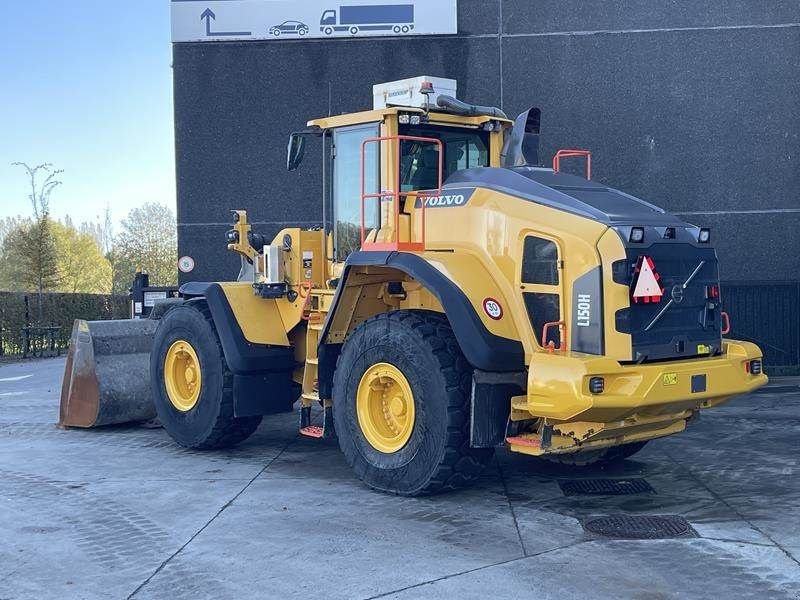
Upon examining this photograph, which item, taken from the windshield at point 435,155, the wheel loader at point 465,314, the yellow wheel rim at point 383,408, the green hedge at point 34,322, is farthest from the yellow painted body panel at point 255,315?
the green hedge at point 34,322

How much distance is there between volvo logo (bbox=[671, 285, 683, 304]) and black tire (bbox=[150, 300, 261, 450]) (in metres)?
4.05

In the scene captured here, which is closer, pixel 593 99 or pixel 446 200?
pixel 446 200

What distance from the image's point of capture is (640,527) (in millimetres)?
6020

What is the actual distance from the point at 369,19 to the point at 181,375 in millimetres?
8278

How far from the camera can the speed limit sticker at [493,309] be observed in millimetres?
6531

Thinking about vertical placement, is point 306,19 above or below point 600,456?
above

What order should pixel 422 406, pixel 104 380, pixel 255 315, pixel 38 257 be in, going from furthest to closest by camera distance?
pixel 38 257, pixel 104 380, pixel 255 315, pixel 422 406

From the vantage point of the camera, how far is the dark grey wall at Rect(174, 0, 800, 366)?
15.0 metres

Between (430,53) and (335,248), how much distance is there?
26.1 ft

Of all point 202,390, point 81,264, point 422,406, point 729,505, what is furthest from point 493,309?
point 81,264

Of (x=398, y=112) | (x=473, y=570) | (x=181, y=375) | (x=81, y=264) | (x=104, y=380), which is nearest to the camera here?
(x=473, y=570)

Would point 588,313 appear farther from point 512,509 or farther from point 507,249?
point 512,509

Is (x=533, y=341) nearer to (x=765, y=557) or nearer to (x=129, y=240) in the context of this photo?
(x=765, y=557)

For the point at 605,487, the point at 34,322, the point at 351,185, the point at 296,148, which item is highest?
the point at 296,148
